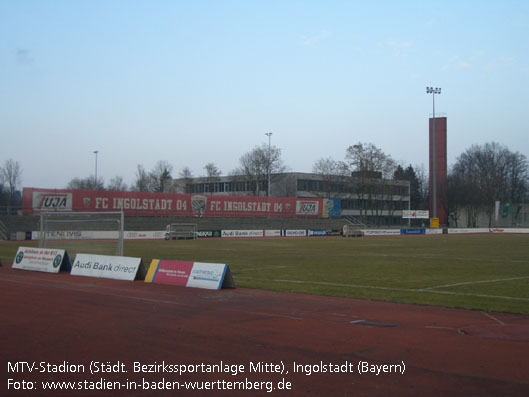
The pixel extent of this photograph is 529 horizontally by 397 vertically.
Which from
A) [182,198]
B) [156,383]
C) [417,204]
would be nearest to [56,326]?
[156,383]

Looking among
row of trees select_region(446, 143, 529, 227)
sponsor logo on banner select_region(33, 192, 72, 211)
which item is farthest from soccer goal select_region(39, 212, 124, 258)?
row of trees select_region(446, 143, 529, 227)

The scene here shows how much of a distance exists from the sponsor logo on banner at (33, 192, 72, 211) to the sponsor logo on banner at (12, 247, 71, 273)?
3999 centimetres

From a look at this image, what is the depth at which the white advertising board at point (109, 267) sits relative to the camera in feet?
71.8

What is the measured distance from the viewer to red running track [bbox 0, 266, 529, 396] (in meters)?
7.59

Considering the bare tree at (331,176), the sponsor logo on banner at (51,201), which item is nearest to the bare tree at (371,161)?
the bare tree at (331,176)

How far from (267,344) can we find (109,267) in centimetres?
1454

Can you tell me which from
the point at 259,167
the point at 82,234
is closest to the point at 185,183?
the point at 259,167

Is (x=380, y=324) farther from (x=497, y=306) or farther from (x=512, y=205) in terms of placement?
(x=512, y=205)

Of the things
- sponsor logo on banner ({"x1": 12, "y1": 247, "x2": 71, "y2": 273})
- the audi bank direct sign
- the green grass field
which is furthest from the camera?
the audi bank direct sign

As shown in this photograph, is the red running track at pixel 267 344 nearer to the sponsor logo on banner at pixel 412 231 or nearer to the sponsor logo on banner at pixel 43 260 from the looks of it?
the sponsor logo on banner at pixel 43 260

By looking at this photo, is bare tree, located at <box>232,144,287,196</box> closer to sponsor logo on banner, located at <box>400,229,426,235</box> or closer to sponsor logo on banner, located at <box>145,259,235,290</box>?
sponsor logo on banner, located at <box>400,229,426,235</box>

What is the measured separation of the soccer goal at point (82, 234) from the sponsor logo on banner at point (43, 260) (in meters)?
0.94

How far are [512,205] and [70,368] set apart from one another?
384 feet

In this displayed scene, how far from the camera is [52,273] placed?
984 inches
